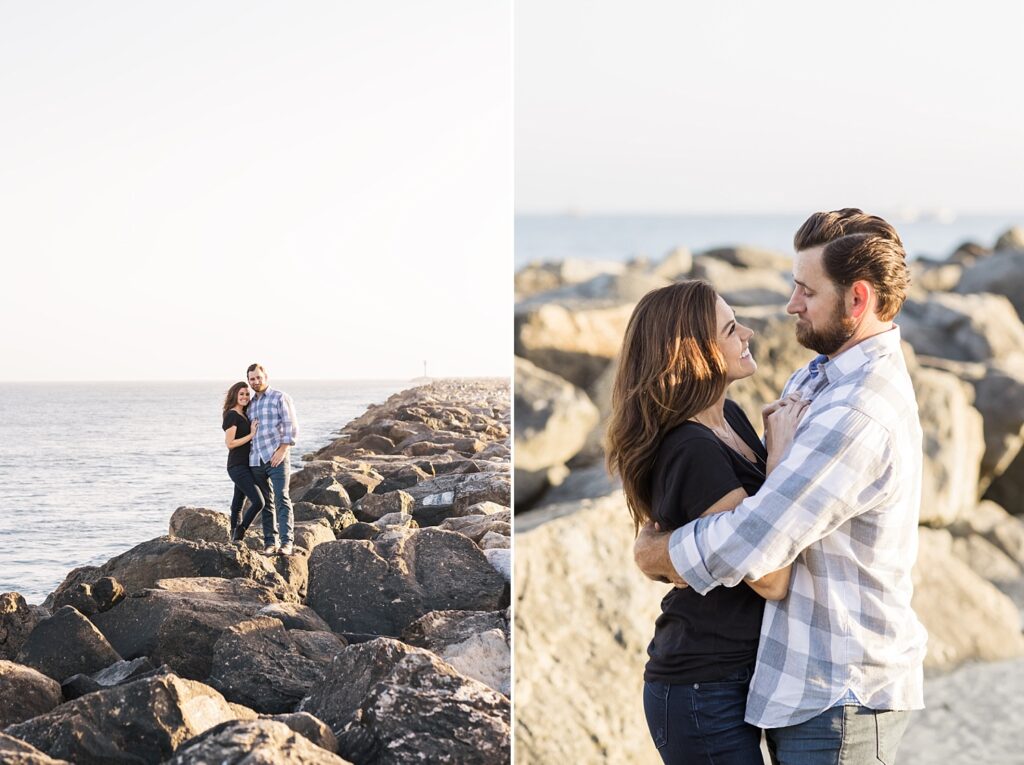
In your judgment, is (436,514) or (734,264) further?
(734,264)

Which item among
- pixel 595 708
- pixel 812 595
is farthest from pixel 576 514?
pixel 812 595

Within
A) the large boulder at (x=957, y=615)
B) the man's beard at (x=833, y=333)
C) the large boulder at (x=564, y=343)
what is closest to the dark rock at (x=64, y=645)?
the man's beard at (x=833, y=333)

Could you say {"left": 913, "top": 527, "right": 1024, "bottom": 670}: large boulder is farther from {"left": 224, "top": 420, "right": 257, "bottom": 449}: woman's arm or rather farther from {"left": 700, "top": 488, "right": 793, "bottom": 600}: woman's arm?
{"left": 700, "top": 488, "right": 793, "bottom": 600}: woman's arm

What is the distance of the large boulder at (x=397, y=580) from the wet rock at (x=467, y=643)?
0.04 m

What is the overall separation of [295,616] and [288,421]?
557 millimetres

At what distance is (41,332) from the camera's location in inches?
116

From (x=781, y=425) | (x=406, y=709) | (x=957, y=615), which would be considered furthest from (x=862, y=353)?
(x=957, y=615)

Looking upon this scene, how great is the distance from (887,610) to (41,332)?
7.34ft

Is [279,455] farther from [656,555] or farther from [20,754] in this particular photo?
[656,555]

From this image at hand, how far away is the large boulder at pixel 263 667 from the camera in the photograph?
2949 millimetres

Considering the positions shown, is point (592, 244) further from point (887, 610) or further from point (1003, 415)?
point (887, 610)

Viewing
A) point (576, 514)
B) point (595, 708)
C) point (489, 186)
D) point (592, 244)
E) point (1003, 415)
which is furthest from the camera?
point (592, 244)

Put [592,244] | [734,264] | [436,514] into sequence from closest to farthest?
[436,514] < [734,264] < [592,244]

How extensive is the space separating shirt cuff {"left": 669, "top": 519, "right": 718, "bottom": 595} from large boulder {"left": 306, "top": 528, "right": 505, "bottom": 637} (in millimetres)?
1455
